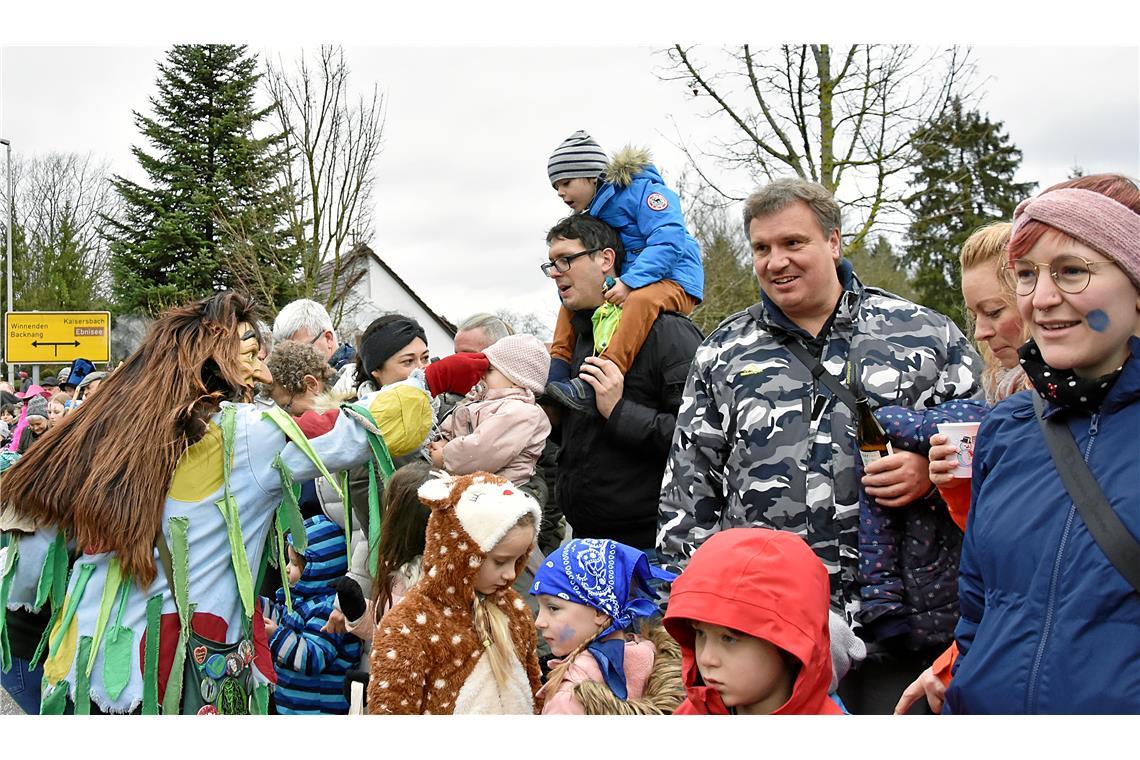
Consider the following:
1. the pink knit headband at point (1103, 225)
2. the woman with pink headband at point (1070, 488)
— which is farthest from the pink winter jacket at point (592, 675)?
the pink knit headband at point (1103, 225)

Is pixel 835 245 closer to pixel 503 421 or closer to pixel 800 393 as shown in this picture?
pixel 800 393

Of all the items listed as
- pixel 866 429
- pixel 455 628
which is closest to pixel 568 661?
pixel 455 628

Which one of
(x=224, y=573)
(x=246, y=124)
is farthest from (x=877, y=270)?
(x=224, y=573)

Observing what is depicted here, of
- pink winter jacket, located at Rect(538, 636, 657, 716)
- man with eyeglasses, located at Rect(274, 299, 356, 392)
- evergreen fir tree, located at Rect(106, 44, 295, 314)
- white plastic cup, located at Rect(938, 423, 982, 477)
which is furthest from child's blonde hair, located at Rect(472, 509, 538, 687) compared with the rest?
evergreen fir tree, located at Rect(106, 44, 295, 314)

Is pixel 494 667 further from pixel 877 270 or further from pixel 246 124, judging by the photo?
pixel 877 270

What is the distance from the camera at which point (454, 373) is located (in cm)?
399

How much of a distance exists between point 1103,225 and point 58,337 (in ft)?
54.6

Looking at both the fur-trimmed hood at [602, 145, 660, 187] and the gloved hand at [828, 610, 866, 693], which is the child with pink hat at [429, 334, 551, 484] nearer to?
the fur-trimmed hood at [602, 145, 660, 187]

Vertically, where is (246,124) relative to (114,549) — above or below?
above

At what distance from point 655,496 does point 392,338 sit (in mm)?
1434

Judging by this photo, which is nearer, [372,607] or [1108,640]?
[1108,640]

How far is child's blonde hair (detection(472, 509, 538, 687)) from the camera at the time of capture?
10.6ft

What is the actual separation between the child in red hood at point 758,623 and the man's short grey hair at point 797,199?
109cm

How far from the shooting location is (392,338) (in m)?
4.58
